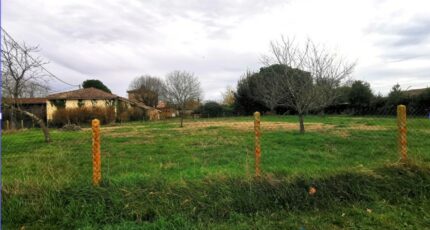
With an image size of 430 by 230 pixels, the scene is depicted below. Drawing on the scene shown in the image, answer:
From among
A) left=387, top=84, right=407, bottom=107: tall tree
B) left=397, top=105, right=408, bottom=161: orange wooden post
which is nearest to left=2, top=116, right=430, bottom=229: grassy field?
left=397, top=105, right=408, bottom=161: orange wooden post

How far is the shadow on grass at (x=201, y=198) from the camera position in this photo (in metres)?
4.56

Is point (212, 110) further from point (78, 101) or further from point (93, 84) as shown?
point (93, 84)

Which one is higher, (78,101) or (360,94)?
(78,101)

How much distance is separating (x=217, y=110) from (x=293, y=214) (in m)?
51.9

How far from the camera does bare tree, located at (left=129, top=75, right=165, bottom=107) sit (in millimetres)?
75750

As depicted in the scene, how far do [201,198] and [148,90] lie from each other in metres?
73.2

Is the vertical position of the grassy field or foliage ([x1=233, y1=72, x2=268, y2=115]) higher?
foliage ([x1=233, y1=72, x2=268, y2=115])

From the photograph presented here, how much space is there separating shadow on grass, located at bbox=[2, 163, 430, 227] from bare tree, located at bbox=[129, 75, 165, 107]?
2751 inches

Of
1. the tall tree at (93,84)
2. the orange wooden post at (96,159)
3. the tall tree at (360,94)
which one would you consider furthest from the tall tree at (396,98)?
the tall tree at (93,84)

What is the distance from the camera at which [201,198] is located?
4.78 m

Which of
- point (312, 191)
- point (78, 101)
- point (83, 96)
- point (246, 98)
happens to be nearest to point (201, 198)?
point (312, 191)

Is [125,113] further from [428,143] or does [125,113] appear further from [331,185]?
[331,185]

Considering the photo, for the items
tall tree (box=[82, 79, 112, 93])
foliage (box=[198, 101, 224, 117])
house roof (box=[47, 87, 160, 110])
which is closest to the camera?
house roof (box=[47, 87, 160, 110])

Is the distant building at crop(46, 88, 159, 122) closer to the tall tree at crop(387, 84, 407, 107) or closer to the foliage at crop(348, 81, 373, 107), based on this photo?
the foliage at crop(348, 81, 373, 107)
